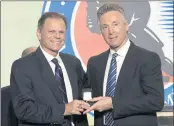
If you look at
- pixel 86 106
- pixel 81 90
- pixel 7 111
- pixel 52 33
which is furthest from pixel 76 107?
pixel 7 111

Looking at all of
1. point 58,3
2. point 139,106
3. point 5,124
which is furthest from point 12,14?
point 139,106

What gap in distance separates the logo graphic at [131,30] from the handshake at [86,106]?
890 mm

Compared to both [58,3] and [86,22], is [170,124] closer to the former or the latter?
[86,22]

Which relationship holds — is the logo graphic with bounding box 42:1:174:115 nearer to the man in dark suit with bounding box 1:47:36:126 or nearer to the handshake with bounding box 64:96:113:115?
the man in dark suit with bounding box 1:47:36:126

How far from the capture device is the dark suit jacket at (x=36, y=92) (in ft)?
5.94

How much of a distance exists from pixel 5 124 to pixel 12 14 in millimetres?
796

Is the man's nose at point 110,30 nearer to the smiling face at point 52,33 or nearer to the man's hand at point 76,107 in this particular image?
the smiling face at point 52,33

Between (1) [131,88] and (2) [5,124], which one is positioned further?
(2) [5,124]

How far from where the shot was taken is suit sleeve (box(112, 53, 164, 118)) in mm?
1820

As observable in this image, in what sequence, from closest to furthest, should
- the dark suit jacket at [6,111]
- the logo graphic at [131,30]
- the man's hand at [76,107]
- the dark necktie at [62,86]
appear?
the man's hand at [76,107]
the dark necktie at [62,86]
the dark suit jacket at [6,111]
the logo graphic at [131,30]

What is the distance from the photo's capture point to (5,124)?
2.47 metres

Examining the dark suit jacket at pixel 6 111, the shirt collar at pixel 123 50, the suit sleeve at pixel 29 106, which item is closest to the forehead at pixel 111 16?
the shirt collar at pixel 123 50

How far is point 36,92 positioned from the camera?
6.15 ft

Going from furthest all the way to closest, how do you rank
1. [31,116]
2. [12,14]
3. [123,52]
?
[12,14] < [123,52] < [31,116]
